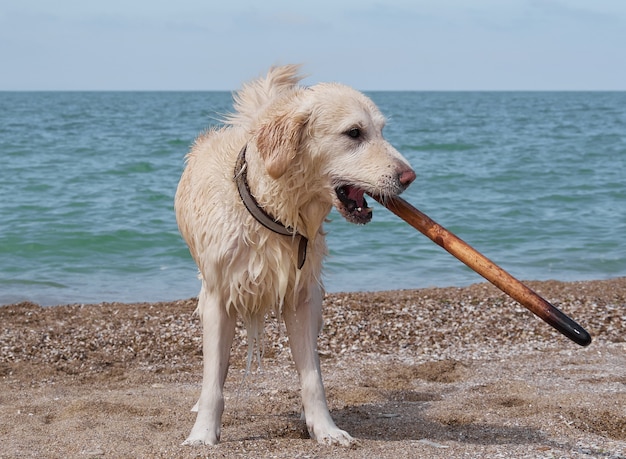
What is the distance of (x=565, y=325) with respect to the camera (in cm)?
395

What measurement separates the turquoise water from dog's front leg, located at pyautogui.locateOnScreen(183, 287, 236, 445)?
1.35 meters

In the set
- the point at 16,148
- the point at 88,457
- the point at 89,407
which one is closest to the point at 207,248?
the point at 88,457

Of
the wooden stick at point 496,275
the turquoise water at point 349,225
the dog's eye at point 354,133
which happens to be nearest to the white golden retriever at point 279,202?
the dog's eye at point 354,133

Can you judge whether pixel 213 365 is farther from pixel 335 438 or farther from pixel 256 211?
pixel 256 211

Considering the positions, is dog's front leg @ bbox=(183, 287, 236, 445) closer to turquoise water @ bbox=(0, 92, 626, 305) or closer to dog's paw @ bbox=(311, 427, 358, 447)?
dog's paw @ bbox=(311, 427, 358, 447)

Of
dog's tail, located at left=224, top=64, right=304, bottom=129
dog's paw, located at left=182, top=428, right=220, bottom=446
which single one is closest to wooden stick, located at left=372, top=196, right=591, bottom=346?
dog's tail, located at left=224, top=64, right=304, bottom=129

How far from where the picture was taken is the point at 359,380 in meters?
6.39

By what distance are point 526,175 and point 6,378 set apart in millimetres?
16478

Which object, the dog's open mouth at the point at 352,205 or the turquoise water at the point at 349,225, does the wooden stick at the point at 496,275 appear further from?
the turquoise water at the point at 349,225

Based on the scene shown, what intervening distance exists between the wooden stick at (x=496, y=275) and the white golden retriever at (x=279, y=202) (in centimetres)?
25

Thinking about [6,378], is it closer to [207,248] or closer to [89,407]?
[89,407]

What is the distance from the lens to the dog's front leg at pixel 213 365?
469 cm

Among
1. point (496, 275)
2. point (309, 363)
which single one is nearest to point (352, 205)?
point (496, 275)

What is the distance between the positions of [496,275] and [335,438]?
1.30 meters
